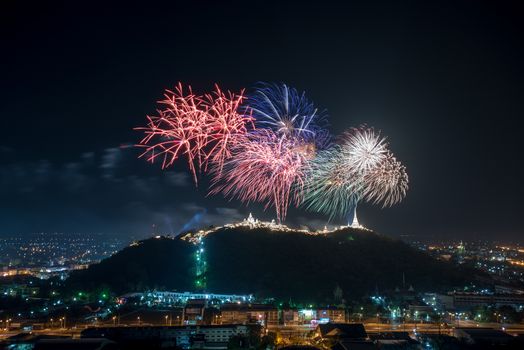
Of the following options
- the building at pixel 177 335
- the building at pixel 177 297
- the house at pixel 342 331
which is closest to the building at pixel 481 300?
the house at pixel 342 331

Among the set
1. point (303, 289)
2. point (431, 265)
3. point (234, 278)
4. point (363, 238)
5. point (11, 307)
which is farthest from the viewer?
point (363, 238)

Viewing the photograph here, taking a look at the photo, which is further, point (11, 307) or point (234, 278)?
point (234, 278)

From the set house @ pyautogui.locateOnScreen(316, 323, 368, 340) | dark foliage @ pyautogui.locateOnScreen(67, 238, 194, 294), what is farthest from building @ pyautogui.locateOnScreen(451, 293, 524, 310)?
dark foliage @ pyautogui.locateOnScreen(67, 238, 194, 294)

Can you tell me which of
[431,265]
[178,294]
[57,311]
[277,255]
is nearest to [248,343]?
[57,311]

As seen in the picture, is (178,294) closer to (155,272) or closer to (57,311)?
(155,272)

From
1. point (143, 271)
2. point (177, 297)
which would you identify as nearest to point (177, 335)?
point (177, 297)

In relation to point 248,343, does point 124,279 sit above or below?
above

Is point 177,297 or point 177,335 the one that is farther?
point 177,297

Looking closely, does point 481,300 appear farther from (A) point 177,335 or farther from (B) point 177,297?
(A) point 177,335
